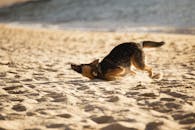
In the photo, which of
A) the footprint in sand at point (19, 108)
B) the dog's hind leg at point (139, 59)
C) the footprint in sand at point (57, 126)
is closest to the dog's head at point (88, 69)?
the dog's hind leg at point (139, 59)

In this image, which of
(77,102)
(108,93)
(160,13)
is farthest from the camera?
(160,13)

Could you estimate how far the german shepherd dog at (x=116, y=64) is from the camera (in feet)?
18.6

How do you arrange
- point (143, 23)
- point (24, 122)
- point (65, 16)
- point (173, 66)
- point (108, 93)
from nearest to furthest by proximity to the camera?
point (24, 122) < point (108, 93) < point (173, 66) < point (143, 23) < point (65, 16)

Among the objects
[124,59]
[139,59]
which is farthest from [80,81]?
[139,59]

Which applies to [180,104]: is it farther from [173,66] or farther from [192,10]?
[192,10]

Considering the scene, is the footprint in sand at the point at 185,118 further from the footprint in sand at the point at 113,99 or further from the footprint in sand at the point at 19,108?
the footprint in sand at the point at 19,108

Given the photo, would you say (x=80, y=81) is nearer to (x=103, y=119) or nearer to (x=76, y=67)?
(x=76, y=67)

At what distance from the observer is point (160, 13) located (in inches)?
845

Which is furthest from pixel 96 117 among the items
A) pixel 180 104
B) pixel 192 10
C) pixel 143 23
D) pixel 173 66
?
pixel 192 10

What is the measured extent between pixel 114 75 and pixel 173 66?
1849 mm

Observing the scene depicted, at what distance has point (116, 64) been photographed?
5.68m

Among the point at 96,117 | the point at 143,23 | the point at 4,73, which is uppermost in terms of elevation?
the point at 143,23

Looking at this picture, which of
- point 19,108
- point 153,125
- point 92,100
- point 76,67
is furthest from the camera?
point 76,67

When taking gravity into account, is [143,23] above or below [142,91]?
above
